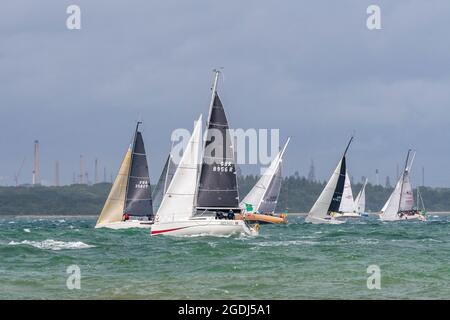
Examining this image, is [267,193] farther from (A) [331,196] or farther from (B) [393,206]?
(B) [393,206]

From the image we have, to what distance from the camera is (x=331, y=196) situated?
377 ft

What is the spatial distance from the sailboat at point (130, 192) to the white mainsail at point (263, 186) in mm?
27340

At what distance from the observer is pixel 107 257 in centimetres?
4341

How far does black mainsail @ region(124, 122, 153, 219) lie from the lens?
8194cm

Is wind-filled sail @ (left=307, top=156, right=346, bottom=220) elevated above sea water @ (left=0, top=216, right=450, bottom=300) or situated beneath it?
elevated above

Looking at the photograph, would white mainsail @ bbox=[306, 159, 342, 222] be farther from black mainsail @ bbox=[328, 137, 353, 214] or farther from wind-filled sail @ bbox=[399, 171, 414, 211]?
wind-filled sail @ bbox=[399, 171, 414, 211]

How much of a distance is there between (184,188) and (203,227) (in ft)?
14.3

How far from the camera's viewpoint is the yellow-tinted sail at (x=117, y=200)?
81375mm

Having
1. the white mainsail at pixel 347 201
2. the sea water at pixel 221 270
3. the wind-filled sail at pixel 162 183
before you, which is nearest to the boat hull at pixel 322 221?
the white mainsail at pixel 347 201

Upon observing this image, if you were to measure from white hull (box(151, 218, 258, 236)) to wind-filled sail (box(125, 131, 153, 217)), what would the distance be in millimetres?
22508

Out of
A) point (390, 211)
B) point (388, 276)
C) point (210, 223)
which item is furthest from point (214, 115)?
point (390, 211)

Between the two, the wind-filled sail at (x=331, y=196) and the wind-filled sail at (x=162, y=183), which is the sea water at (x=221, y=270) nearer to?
the wind-filled sail at (x=162, y=183)

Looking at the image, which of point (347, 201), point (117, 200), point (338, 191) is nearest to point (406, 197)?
point (347, 201)

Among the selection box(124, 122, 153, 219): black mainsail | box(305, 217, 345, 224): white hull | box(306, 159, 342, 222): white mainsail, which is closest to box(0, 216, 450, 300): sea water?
box(124, 122, 153, 219): black mainsail
